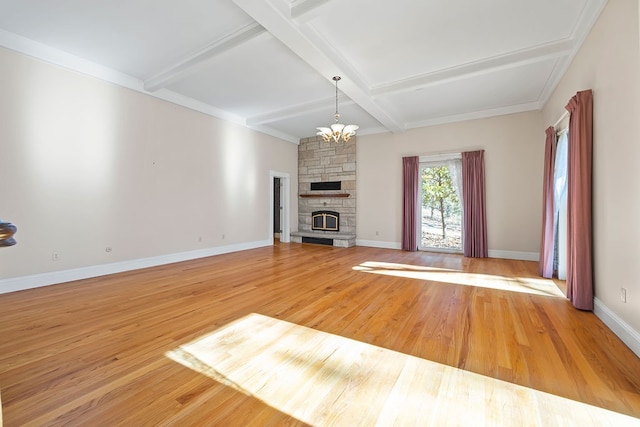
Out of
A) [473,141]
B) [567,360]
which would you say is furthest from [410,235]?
[567,360]

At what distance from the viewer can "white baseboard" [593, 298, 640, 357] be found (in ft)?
6.88

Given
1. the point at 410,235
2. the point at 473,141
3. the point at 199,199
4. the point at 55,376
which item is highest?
the point at 473,141

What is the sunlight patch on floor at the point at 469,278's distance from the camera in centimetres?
365

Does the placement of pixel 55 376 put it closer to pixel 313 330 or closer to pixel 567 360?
pixel 313 330

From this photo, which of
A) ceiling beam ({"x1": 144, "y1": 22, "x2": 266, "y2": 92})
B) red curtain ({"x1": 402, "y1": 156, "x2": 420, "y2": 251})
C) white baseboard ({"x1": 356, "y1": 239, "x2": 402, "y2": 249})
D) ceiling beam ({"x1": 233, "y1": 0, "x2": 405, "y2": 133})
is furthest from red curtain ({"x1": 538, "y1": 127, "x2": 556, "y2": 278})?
ceiling beam ({"x1": 144, "y1": 22, "x2": 266, "y2": 92})

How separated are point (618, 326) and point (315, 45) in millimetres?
4131

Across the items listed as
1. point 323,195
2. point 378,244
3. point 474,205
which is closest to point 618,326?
point 474,205

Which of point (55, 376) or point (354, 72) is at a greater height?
point (354, 72)

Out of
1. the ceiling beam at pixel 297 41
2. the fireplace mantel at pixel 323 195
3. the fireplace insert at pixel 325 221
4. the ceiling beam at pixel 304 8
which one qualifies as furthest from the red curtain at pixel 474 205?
the ceiling beam at pixel 304 8

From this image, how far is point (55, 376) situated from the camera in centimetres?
180

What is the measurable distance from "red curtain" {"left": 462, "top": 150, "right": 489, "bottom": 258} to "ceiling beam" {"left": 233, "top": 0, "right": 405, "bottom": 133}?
274cm

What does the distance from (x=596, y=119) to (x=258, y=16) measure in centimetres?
369

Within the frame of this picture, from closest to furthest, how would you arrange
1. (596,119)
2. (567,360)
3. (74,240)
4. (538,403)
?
(538,403), (567,360), (596,119), (74,240)

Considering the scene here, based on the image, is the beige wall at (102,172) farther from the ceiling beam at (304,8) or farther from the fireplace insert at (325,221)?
the ceiling beam at (304,8)
